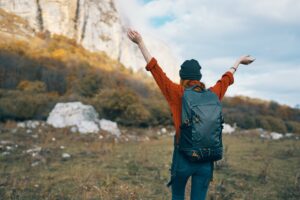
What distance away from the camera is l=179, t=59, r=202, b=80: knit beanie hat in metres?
3.61

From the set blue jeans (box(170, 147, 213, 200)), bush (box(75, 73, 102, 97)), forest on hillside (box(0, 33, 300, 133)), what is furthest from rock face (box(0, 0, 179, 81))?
blue jeans (box(170, 147, 213, 200))

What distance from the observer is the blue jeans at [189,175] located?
136 inches

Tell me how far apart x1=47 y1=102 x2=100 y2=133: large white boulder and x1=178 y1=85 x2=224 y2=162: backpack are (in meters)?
16.3

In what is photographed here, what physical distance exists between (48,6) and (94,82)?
1606 inches

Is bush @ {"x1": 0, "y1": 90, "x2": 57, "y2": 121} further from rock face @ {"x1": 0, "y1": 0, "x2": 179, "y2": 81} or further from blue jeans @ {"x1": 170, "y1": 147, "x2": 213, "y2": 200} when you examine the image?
rock face @ {"x1": 0, "y1": 0, "x2": 179, "y2": 81}

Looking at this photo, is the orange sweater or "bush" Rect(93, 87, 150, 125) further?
"bush" Rect(93, 87, 150, 125)

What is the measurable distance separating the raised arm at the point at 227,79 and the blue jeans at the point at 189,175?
68 centimetres

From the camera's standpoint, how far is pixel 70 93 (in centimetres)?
3738

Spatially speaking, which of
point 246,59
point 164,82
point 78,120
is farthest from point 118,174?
point 78,120

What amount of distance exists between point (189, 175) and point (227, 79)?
1.04 metres

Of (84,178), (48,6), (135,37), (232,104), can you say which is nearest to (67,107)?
(84,178)

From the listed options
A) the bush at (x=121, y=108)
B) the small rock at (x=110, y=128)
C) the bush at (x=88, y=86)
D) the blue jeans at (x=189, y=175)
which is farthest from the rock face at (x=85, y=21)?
the blue jeans at (x=189, y=175)

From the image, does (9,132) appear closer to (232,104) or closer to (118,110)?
(118,110)

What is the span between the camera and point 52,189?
7.40m
